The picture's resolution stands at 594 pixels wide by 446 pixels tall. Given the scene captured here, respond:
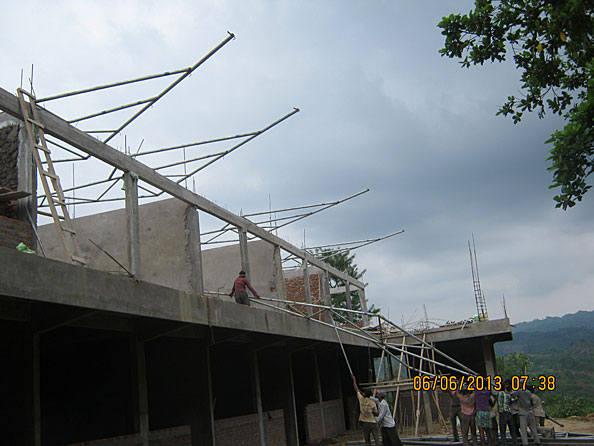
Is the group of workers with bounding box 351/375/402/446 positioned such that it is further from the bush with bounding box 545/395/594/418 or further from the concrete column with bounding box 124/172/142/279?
the bush with bounding box 545/395/594/418

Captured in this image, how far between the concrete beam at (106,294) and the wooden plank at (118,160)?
3.41 m

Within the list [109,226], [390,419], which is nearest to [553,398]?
[390,419]

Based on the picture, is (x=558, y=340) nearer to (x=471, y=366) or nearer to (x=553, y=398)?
(x=553, y=398)

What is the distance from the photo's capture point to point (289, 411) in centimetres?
1617

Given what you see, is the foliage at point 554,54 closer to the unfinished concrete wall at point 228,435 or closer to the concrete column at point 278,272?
the unfinished concrete wall at point 228,435

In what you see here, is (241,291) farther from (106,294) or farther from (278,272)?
(278,272)

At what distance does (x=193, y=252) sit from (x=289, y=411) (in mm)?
5333

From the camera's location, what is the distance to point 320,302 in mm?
24672

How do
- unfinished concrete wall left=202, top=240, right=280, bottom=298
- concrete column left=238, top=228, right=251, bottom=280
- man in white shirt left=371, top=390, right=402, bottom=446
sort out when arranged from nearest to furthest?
man in white shirt left=371, top=390, right=402, bottom=446
concrete column left=238, top=228, right=251, bottom=280
unfinished concrete wall left=202, top=240, right=280, bottom=298

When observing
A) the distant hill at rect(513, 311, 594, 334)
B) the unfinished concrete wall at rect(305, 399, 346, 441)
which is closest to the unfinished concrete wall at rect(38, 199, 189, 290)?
the unfinished concrete wall at rect(305, 399, 346, 441)

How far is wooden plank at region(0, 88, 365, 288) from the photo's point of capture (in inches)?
362

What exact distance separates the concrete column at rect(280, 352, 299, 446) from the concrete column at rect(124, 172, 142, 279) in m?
6.23

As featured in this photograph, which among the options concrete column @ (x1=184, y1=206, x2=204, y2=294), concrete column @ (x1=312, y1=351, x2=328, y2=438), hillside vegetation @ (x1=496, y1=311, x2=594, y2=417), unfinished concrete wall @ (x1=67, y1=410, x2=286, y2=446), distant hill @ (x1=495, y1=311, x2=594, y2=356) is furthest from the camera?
distant hill @ (x1=495, y1=311, x2=594, y2=356)

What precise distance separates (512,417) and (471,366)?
35.5 ft
